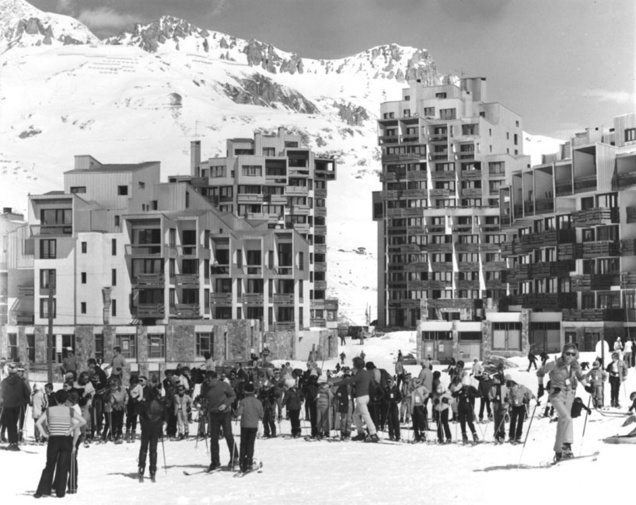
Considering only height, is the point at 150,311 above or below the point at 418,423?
above

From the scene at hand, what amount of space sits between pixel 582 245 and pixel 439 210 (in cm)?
4749

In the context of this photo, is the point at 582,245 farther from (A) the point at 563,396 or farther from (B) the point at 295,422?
(A) the point at 563,396

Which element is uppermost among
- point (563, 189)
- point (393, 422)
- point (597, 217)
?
point (563, 189)

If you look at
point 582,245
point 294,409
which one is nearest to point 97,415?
point 294,409

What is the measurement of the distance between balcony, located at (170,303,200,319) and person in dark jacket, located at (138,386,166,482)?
56.8 m

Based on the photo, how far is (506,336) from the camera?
80500 mm

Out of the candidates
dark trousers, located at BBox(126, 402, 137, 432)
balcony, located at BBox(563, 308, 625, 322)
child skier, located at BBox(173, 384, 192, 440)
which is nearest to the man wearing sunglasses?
child skier, located at BBox(173, 384, 192, 440)

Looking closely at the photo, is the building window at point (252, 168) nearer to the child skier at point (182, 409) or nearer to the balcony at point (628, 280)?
the balcony at point (628, 280)

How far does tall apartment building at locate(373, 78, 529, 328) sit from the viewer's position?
123250 mm

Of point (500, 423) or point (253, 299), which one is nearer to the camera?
point (500, 423)

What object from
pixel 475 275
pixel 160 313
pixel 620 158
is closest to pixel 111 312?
pixel 160 313

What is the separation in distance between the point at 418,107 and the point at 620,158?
62.3m

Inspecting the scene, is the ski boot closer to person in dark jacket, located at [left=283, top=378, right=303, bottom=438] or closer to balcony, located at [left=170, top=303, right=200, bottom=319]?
person in dark jacket, located at [left=283, top=378, right=303, bottom=438]

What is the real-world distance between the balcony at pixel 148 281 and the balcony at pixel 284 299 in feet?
46.8
